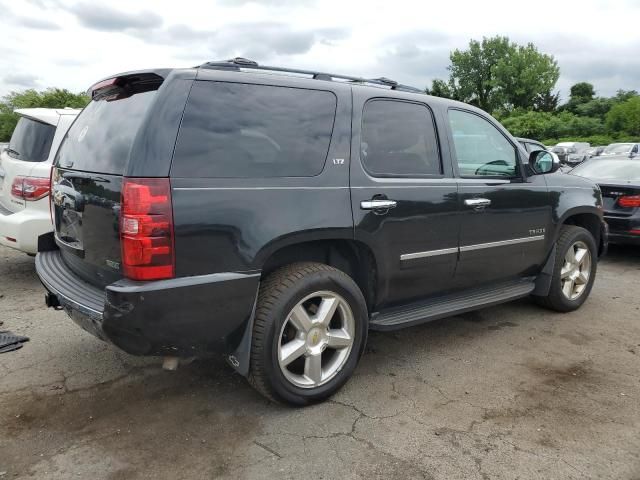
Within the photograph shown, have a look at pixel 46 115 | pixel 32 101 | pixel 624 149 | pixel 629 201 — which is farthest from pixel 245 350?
pixel 32 101

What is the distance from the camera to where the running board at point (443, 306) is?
11.7 feet

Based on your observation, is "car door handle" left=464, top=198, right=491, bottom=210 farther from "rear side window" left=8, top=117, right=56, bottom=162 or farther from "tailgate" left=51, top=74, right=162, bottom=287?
"rear side window" left=8, top=117, right=56, bottom=162

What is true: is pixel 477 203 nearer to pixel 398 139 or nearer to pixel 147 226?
pixel 398 139

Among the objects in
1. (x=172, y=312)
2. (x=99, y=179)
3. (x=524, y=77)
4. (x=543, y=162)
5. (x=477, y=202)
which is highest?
(x=524, y=77)

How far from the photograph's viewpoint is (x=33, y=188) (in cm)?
521

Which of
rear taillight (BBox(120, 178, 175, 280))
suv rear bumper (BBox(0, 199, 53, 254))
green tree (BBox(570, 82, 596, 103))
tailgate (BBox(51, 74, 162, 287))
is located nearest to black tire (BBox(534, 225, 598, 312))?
rear taillight (BBox(120, 178, 175, 280))

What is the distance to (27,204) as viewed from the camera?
5.27m

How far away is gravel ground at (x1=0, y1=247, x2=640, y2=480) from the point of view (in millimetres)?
2637

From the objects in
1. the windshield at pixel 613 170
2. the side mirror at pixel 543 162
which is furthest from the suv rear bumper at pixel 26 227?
the windshield at pixel 613 170

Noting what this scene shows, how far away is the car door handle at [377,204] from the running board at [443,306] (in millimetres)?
736

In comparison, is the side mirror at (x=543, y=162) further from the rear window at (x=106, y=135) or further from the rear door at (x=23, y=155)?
the rear door at (x=23, y=155)

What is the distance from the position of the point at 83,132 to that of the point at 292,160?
1381mm

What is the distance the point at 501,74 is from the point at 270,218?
223 feet

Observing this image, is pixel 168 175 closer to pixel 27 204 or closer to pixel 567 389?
pixel 567 389
